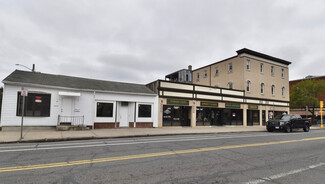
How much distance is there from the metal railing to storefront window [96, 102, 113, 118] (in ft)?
4.56

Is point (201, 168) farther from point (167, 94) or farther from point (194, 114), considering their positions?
point (194, 114)

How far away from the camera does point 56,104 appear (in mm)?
14766

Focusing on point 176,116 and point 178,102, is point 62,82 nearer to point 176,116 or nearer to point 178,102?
point 178,102

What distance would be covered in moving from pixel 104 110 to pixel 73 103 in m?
2.56

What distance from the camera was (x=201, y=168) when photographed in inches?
207

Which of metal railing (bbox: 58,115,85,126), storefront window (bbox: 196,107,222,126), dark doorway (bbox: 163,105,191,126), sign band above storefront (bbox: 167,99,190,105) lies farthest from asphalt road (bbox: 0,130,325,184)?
storefront window (bbox: 196,107,222,126)

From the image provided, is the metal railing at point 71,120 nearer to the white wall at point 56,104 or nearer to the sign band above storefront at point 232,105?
the white wall at point 56,104

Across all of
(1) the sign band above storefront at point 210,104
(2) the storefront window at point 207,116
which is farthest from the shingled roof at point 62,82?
(1) the sign band above storefront at point 210,104

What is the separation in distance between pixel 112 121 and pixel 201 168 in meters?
12.7

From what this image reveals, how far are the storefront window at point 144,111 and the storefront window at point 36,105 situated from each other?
751cm

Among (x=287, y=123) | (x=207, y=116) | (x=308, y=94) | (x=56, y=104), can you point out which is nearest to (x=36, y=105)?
(x=56, y=104)

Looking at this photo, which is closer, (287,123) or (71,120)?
(71,120)

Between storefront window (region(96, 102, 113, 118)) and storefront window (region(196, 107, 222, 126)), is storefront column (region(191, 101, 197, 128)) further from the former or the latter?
storefront window (region(96, 102, 113, 118))

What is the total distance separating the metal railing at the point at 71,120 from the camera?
1476cm
